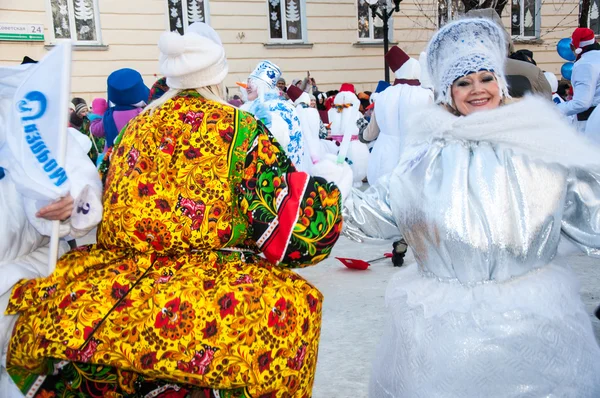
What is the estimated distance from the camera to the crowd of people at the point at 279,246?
2.16 metres

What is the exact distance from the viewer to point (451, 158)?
8.54 ft

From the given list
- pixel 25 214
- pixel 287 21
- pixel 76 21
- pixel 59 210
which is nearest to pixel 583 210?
pixel 59 210

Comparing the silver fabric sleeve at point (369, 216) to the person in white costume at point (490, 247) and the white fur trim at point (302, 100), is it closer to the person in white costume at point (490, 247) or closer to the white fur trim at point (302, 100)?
the person in white costume at point (490, 247)

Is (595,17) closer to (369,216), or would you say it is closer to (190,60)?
(369,216)

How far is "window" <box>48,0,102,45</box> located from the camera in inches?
656

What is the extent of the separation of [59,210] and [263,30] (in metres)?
16.7

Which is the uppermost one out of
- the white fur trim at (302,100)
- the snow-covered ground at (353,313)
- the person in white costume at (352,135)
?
the white fur trim at (302,100)

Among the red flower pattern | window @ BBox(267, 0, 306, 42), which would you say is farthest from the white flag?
window @ BBox(267, 0, 306, 42)

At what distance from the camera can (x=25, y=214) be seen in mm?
2461

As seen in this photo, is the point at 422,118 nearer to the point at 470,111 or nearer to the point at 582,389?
the point at 470,111

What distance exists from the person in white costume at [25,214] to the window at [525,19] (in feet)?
67.1

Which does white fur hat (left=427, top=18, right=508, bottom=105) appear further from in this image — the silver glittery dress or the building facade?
the building facade

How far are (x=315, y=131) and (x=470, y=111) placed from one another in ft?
23.1

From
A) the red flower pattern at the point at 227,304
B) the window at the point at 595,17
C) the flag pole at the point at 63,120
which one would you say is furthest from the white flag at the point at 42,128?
the window at the point at 595,17
